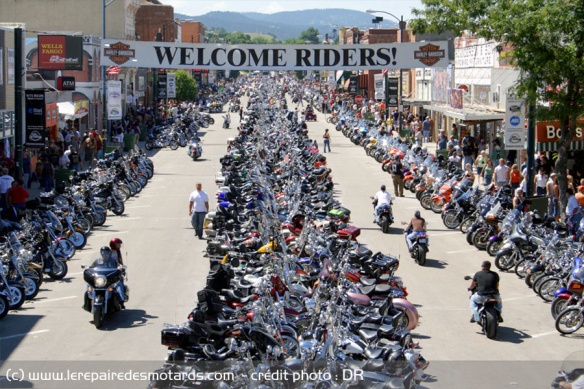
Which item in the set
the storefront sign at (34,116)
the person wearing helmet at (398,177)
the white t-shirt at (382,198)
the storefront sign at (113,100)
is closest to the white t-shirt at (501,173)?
the person wearing helmet at (398,177)

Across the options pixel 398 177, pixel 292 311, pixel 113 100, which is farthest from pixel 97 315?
pixel 113 100

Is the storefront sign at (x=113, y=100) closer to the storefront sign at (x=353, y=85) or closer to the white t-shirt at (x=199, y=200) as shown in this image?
the white t-shirt at (x=199, y=200)

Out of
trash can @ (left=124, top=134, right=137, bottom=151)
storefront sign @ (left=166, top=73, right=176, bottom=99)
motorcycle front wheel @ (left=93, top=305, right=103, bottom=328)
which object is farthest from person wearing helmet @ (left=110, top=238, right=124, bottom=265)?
storefront sign @ (left=166, top=73, right=176, bottom=99)

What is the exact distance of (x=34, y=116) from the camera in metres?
32.2

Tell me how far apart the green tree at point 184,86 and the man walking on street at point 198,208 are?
203 feet

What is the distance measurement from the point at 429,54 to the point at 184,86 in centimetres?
5621

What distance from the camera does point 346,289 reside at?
48.9ft

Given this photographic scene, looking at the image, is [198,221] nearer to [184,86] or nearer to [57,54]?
[57,54]

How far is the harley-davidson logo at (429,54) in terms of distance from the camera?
105 feet

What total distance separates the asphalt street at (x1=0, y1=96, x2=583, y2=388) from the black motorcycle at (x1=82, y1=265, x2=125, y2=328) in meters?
0.24

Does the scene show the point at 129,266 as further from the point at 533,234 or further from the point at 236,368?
the point at 236,368

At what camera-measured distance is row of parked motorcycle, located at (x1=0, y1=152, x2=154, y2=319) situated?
55.3 feet

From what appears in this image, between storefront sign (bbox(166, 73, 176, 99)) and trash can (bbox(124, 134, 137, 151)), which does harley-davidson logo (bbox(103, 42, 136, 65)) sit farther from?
storefront sign (bbox(166, 73, 176, 99))

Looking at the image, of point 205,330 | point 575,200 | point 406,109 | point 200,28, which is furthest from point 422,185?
point 200,28
